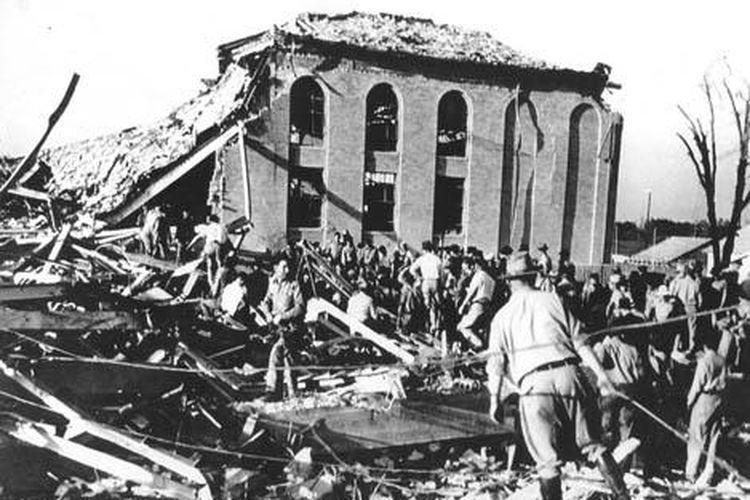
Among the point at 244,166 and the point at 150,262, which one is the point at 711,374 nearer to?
the point at 150,262

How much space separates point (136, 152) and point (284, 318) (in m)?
12.2

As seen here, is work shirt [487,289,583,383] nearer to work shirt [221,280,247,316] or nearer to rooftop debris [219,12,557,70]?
Answer: work shirt [221,280,247,316]

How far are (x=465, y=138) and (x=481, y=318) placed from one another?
1374 centimetres

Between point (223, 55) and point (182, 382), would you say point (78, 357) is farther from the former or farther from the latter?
point (223, 55)

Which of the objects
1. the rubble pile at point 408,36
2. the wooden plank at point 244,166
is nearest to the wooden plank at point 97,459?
the wooden plank at point 244,166

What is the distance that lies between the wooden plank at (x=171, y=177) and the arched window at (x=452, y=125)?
293 inches

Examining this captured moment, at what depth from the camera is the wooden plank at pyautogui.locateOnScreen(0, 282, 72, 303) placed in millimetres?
7359

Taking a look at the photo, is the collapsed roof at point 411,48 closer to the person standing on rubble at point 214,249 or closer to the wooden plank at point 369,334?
the person standing on rubble at point 214,249

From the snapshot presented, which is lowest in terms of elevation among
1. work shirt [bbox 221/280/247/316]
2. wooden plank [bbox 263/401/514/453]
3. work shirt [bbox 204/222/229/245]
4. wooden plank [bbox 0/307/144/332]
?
wooden plank [bbox 263/401/514/453]

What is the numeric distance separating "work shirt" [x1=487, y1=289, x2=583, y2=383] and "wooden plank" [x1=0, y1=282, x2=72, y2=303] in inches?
198

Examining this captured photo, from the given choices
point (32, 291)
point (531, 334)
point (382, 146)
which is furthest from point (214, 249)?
point (382, 146)

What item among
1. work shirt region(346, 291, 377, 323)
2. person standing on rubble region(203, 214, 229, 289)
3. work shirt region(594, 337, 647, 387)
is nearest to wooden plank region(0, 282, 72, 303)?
person standing on rubble region(203, 214, 229, 289)

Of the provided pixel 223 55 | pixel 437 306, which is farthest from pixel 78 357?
pixel 223 55

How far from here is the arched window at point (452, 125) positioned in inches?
920
